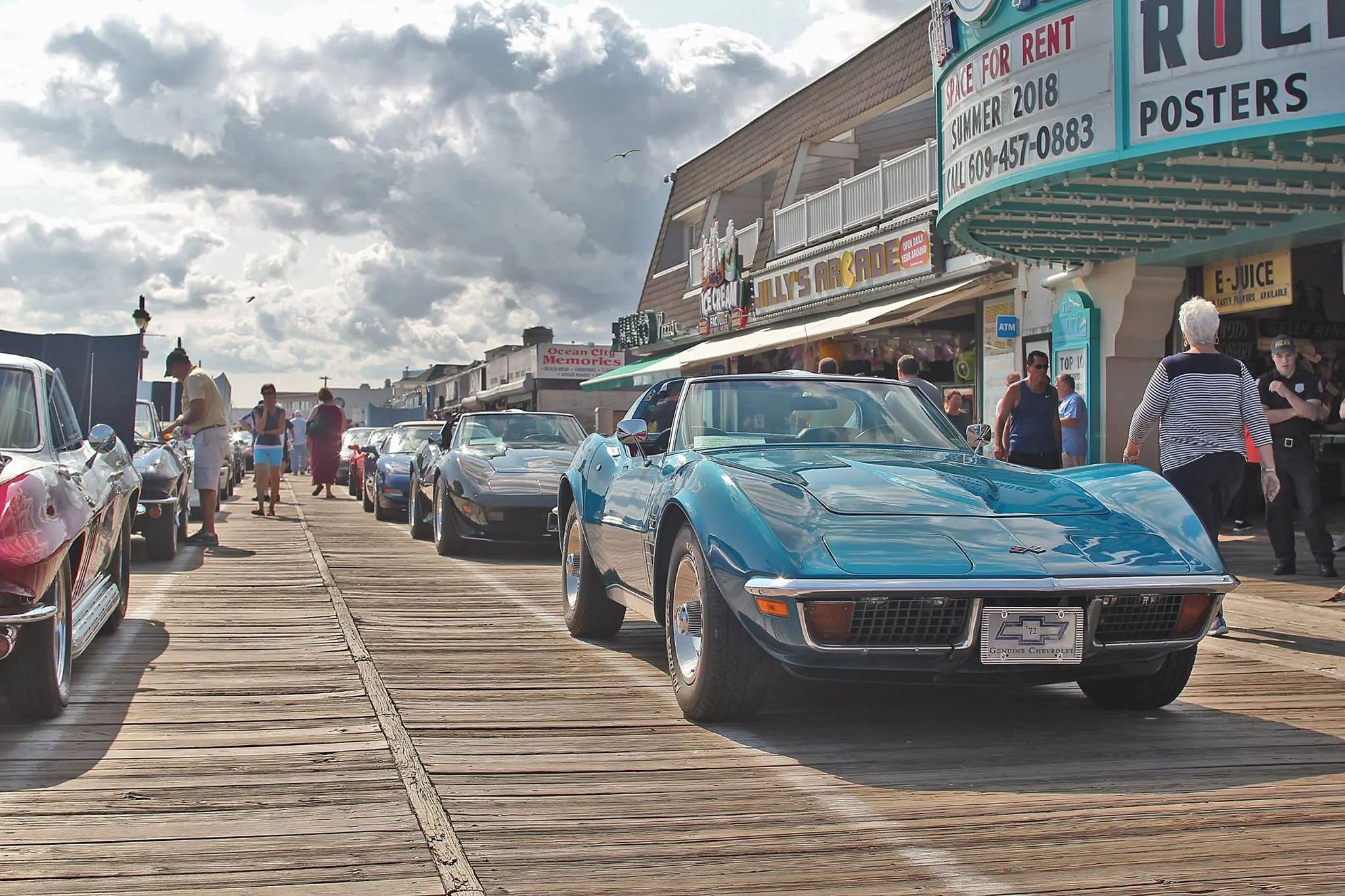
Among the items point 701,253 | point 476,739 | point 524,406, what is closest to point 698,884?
point 476,739

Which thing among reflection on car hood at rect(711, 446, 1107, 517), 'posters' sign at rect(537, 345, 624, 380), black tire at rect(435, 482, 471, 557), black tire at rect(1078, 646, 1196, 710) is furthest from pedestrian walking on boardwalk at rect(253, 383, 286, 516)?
'posters' sign at rect(537, 345, 624, 380)

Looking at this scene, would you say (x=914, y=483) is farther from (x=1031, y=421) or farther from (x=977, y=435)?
(x=1031, y=421)

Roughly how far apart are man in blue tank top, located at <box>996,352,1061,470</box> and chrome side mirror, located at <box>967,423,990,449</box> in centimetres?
412

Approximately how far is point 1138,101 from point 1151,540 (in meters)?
6.53

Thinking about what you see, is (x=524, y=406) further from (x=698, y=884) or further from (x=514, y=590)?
(x=698, y=884)

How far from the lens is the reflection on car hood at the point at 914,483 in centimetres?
428

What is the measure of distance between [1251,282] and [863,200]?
22.4ft

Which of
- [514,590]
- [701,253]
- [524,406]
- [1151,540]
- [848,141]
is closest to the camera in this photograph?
[1151,540]

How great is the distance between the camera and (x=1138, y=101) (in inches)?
382

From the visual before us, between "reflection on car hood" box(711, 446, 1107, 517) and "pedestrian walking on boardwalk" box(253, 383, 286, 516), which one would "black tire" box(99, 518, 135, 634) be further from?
"pedestrian walking on boardwalk" box(253, 383, 286, 516)

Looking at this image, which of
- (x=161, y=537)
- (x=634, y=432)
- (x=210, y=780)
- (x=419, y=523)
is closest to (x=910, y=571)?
(x=634, y=432)

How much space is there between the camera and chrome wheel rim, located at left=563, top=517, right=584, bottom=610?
262 inches

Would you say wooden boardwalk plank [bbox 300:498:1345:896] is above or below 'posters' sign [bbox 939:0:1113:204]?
below

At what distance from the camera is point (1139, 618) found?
13.3ft
